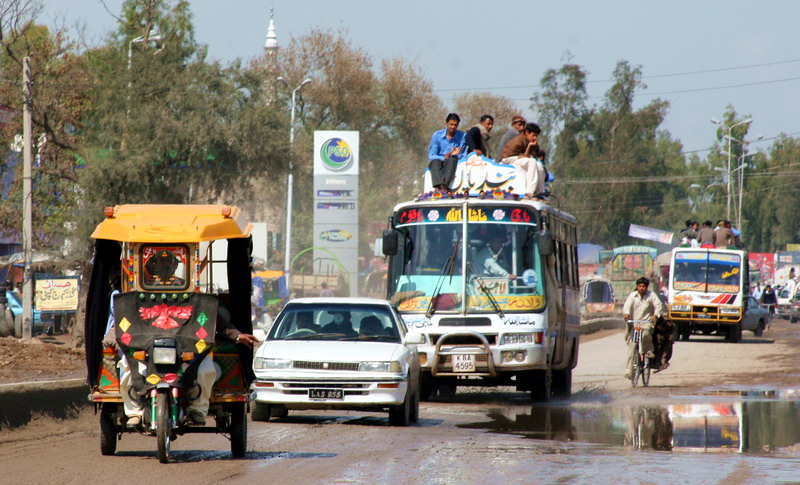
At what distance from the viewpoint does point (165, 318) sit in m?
10.0

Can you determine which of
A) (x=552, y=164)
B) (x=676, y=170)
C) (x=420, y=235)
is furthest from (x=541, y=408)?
(x=676, y=170)

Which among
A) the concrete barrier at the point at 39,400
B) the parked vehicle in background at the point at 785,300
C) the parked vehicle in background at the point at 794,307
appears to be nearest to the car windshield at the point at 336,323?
the concrete barrier at the point at 39,400

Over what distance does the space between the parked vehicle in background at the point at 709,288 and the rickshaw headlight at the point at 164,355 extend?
33.0 metres

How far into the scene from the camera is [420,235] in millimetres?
17984

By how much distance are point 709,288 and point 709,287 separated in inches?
1.3

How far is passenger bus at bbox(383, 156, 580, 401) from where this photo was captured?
680 inches

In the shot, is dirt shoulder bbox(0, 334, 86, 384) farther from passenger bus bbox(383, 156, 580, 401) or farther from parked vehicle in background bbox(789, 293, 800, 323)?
parked vehicle in background bbox(789, 293, 800, 323)

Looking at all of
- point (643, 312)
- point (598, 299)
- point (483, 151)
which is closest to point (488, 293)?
point (483, 151)

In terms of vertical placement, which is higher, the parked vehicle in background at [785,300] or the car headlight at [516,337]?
the car headlight at [516,337]

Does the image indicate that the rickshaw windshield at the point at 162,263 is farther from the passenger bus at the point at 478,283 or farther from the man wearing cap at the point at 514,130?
the man wearing cap at the point at 514,130

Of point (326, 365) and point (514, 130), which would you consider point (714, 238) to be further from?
point (326, 365)

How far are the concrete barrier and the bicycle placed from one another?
35.0 ft

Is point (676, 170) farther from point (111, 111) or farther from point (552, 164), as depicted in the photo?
point (111, 111)

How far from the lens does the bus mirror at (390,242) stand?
17.5m
